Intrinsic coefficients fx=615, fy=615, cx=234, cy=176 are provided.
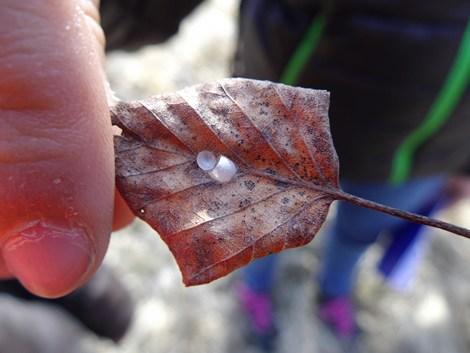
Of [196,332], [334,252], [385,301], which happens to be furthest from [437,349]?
[196,332]

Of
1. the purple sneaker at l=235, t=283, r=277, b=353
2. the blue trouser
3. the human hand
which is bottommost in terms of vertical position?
the purple sneaker at l=235, t=283, r=277, b=353

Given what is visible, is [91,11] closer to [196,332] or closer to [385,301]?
[196,332]

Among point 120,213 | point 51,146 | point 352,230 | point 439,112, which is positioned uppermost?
point 51,146

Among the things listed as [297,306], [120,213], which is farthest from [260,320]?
[120,213]

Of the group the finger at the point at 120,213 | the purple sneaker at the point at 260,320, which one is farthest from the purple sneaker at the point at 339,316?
the finger at the point at 120,213

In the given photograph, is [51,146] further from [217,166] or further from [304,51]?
[304,51]

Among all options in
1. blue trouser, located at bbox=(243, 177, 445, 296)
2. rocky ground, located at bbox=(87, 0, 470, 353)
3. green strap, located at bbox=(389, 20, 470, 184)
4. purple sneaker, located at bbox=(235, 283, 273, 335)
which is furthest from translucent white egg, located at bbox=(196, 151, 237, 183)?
purple sneaker, located at bbox=(235, 283, 273, 335)

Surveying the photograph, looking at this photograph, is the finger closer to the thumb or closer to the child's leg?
the thumb
